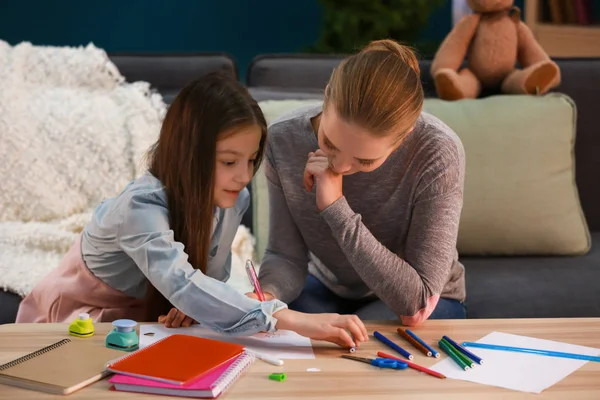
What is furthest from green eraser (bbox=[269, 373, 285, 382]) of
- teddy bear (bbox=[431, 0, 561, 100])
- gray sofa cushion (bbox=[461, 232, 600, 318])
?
teddy bear (bbox=[431, 0, 561, 100])

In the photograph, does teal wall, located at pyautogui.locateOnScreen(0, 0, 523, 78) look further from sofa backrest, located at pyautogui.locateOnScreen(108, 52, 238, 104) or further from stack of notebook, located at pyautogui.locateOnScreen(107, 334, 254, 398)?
stack of notebook, located at pyautogui.locateOnScreen(107, 334, 254, 398)

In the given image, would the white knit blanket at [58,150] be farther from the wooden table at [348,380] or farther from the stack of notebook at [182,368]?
the stack of notebook at [182,368]

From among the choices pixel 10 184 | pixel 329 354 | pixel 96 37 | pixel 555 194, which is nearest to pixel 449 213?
pixel 329 354

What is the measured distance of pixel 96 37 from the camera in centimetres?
407

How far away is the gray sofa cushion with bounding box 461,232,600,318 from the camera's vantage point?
6.30ft

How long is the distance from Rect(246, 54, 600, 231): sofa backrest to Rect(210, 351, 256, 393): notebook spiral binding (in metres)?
1.30

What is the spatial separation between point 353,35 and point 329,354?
104 inches

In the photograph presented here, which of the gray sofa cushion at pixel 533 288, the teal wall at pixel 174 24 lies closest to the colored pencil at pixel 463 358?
the gray sofa cushion at pixel 533 288

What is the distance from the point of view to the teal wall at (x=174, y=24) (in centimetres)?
402

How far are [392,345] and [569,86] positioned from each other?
1.46 m

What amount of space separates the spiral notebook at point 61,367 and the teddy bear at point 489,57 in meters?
1.47

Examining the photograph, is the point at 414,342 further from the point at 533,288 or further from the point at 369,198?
the point at 533,288

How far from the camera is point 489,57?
7.97ft

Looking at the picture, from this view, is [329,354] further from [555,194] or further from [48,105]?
[48,105]
